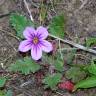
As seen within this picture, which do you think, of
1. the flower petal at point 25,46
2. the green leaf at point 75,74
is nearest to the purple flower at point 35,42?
the flower petal at point 25,46

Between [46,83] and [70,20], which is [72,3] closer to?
→ [70,20]

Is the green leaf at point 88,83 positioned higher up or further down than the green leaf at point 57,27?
further down

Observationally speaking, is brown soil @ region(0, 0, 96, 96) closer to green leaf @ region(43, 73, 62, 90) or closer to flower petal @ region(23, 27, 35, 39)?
green leaf @ region(43, 73, 62, 90)

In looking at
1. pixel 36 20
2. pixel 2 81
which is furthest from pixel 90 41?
pixel 2 81

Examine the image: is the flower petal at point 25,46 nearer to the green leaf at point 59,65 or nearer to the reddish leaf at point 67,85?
the green leaf at point 59,65

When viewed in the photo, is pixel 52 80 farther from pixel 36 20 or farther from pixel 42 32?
pixel 36 20
